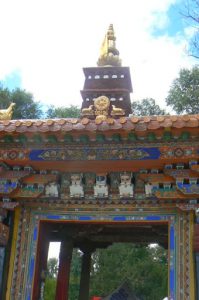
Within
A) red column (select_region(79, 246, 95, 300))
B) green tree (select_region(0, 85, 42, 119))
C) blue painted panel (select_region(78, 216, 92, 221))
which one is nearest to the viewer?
blue painted panel (select_region(78, 216, 92, 221))

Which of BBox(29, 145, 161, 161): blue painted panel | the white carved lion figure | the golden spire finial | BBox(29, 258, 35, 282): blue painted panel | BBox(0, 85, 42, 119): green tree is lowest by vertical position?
BBox(29, 258, 35, 282): blue painted panel

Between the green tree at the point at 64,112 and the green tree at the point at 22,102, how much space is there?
0.68 metres

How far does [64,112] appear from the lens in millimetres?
21719

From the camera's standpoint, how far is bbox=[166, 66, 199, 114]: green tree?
1908cm

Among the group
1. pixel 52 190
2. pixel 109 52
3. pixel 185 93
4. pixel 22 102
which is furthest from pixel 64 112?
pixel 52 190

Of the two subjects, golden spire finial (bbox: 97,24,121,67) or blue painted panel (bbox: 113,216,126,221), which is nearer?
blue painted panel (bbox: 113,216,126,221)

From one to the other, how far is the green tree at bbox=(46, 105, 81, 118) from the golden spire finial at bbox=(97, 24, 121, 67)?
11.2 meters

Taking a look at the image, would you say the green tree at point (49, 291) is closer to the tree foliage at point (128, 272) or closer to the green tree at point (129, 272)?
the tree foliage at point (128, 272)

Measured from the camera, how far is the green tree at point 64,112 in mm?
21447

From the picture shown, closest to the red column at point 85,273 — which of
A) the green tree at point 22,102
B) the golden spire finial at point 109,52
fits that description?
the golden spire finial at point 109,52

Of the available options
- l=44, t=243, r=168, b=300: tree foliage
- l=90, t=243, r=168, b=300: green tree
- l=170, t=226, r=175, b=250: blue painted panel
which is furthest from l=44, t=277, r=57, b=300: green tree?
l=170, t=226, r=175, b=250: blue painted panel

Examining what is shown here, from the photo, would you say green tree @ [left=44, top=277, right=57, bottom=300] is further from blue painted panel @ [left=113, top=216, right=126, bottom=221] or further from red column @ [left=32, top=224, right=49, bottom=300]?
blue painted panel @ [left=113, top=216, right=126, bottom=221]

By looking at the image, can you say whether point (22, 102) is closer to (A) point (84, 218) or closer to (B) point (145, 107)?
(B) point (145, 107)

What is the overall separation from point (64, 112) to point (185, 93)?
623cm
